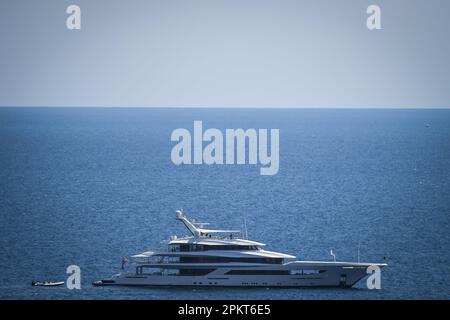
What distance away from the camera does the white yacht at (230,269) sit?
2940 inches

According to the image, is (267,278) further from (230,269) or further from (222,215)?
(222,215)

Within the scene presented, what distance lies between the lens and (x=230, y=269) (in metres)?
74.9

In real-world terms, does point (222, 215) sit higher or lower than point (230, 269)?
higher

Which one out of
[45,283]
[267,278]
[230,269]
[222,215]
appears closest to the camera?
[45,283]

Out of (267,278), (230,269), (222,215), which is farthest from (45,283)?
(222,215)

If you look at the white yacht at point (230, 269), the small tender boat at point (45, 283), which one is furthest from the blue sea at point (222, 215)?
the white yacht at point (230, 269)

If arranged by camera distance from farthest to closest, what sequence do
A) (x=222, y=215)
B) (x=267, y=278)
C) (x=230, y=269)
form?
(x=222, y=215) < (x=230, y=269) < (x=267, y=278)

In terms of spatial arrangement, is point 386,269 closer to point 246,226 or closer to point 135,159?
point 246,226

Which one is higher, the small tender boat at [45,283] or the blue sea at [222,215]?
the blue sea at [222,215]

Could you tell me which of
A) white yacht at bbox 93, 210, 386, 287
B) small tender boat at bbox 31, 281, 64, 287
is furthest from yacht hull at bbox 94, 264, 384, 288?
small tender boat at bbox 31, 281, 64, 287

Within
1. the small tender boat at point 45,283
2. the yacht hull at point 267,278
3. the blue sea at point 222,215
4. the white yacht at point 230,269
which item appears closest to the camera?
the small tender boat at point 45,283

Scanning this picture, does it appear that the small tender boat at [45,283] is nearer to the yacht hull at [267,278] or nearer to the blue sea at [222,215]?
the blue sea at [222,215]
